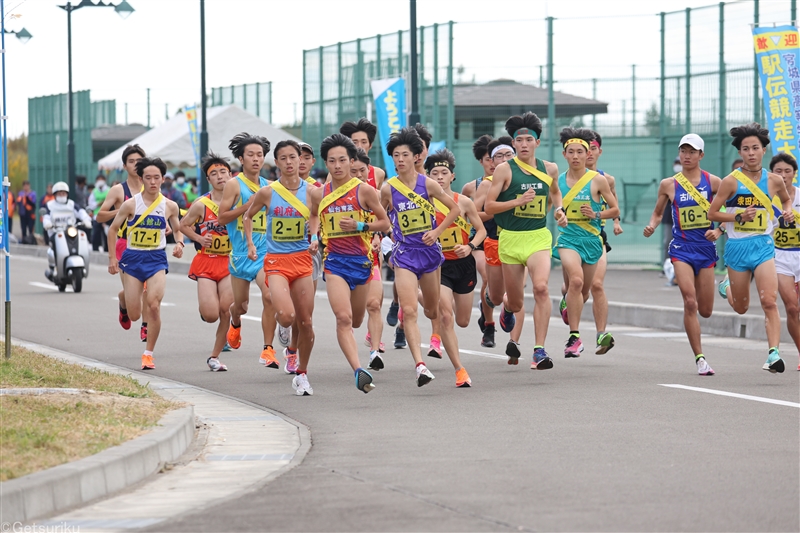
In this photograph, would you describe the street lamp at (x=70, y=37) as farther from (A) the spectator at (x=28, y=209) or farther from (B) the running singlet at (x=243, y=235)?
(B) the running singlet at (x=243, y=235)

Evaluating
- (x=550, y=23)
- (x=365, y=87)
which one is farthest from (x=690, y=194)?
(x=365, y=87)

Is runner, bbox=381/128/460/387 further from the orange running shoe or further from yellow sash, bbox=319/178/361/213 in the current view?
the orange running shoe

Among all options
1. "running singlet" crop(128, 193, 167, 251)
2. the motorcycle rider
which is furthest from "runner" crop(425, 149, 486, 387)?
the motorcycle rider

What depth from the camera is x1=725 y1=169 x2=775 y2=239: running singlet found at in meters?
12.5

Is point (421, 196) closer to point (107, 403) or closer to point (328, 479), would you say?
point (107, 403)

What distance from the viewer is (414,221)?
11625 mm

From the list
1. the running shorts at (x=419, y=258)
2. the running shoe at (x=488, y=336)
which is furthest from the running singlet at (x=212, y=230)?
the running shoe at (x=488, y=336)

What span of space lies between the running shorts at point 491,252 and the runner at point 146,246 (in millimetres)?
3058

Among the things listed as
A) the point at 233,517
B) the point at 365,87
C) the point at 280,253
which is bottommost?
the point at 233,517

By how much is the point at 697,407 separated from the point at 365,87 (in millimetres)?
23989

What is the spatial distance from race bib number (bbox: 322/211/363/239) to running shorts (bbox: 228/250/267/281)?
2088 mm

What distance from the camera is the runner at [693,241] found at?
41.0ft

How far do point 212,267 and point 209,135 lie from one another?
94.5 feet

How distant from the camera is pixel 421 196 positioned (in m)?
11.7
